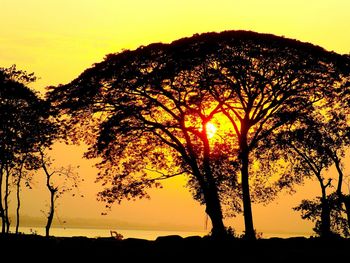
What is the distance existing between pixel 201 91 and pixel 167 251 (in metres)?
18.6

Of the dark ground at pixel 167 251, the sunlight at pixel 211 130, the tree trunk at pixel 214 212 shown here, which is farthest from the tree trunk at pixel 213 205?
the dark ground at pixel 167 251

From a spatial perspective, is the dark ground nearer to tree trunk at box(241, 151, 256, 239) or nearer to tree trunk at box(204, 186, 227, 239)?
tree trunk at box(241, 151, 256, 239)

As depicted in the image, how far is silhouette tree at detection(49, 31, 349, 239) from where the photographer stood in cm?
4275

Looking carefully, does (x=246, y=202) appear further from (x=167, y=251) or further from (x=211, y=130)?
(x=167, y=251)

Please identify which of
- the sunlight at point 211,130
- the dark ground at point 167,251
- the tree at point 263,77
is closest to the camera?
the dark ground at point 167,251

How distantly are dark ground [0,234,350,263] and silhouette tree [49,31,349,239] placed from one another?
42.3 feet

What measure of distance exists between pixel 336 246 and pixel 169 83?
60.4 ft

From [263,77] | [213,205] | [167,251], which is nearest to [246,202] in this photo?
[213,205]

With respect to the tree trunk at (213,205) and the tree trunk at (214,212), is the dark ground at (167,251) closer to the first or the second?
the tree trunk at (214,212)

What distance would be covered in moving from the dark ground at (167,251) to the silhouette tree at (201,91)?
42.3 ft

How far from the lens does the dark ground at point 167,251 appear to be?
88.6 ft

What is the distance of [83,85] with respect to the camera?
149ft

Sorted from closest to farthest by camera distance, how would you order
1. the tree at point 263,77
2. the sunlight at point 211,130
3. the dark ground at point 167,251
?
the dark ground at point 167,251, the tree at point 263,77, the sunlight at point 211,130

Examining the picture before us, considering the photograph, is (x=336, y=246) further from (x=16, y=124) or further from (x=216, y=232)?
(x=16, y=124)
